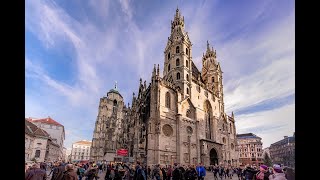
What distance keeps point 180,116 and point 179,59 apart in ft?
36.9

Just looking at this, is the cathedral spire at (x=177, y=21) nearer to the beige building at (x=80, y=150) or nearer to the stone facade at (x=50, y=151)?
the stone facade at (x=50, y=151)

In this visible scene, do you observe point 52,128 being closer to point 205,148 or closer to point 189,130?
point 189,130

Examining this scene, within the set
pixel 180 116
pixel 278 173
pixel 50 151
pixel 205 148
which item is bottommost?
pixel 50 151

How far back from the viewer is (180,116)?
31891 millimetres

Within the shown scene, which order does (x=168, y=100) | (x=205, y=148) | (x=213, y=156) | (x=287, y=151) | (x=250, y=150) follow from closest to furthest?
(x=287, y=151)
(x=168, y=100)
(x=205, y=148)
(x=213, y=156)
(x=250, y=150)

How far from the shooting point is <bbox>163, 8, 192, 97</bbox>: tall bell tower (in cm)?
3572

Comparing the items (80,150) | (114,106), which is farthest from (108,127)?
(80,150)

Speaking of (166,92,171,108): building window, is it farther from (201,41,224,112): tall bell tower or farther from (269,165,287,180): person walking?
(269,165,287,180): person walking

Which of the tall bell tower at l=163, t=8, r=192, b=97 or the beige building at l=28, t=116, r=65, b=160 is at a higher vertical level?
the tall bell tower at l=163, t=8, r=192, b=97

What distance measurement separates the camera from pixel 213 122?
39375 mm

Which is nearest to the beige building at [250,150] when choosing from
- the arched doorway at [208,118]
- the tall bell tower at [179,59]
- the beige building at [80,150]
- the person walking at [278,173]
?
the arched doorway at [208,118]

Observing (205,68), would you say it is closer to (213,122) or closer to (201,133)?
(213,122)

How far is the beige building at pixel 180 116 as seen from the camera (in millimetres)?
29203

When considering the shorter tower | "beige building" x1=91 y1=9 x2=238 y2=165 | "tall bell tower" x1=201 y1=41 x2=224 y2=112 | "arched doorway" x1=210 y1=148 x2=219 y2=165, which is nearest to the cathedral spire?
"beige building" x1=91 y1=9 x2=238 y2=165
